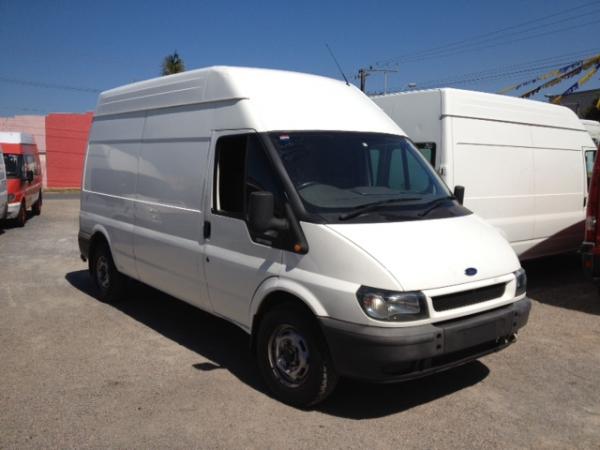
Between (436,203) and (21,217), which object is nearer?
(436,203)

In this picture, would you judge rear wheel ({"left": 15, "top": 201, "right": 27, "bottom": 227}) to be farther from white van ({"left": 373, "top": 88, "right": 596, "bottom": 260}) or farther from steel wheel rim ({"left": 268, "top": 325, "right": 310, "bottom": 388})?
steel wheel rim ({"left": 268, "top": 325, "right": 310, "bottom": 388})

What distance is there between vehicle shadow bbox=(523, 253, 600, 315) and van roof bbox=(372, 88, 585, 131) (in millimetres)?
2417

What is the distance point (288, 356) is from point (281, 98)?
2.14 metres

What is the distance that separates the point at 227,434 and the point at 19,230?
13474 millimetres

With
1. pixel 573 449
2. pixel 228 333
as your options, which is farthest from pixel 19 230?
pixel 573 449

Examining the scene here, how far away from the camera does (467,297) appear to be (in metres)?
4.12

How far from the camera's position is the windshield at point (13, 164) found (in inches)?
643

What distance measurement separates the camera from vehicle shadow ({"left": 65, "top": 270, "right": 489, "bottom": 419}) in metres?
4.45

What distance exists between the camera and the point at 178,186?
5652mm

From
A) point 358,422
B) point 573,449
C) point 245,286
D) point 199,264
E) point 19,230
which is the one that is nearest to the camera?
point 573,449

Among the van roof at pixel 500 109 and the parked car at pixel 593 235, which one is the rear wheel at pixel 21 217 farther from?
the parked car at pixel 593 235

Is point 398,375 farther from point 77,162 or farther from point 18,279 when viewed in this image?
point 77,162

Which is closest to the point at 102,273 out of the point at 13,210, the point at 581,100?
the point at 13,210

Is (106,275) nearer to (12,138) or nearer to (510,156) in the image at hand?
(510,156)
